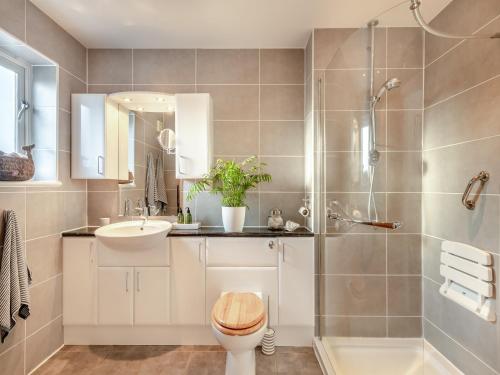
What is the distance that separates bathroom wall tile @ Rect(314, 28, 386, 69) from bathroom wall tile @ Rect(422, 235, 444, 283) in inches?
36.0

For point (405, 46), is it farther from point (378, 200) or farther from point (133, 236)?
point (133, 236)

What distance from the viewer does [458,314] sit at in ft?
4.23

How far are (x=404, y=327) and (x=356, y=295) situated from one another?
0.27 metres

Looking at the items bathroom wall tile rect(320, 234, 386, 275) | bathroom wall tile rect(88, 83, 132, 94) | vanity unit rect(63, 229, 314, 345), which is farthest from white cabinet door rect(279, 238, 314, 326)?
bathroom wall tile rect(88, 83, 132, 94)

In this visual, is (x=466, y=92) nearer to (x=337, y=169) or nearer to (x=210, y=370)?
(x=337, y=169)

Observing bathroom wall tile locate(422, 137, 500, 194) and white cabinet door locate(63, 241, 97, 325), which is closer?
bathroom wall tile locate(422, 137, 500, 194)

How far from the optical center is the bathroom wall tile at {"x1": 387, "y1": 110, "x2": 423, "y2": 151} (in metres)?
1.36

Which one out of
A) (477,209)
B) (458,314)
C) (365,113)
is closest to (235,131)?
(365,113)

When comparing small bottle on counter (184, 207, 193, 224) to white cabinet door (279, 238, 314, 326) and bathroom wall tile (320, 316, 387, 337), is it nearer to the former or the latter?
white cabinet door (279, 238, 314, 326)

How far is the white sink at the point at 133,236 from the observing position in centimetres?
186

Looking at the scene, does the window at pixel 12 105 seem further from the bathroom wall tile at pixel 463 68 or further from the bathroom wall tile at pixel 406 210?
the bathroom wall tile at pixel 463 68

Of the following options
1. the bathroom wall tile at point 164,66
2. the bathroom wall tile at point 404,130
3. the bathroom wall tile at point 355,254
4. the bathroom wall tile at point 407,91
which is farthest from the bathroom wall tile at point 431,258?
the bathroom wall tile at point 164,66

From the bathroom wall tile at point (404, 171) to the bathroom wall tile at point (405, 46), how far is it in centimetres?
43

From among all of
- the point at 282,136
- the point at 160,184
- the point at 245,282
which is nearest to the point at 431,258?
the point at 245,282
